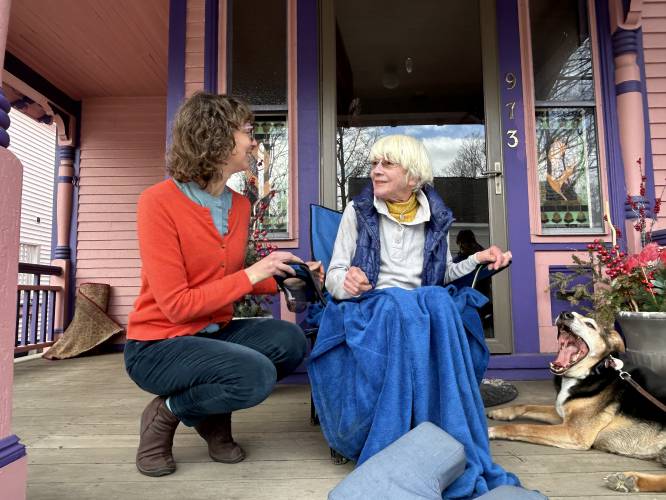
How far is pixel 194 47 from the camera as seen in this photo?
3357mm

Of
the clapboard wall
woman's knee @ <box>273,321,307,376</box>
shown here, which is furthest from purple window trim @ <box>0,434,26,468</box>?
the clapboard wall

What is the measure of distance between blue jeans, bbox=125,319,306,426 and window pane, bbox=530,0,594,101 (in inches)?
112

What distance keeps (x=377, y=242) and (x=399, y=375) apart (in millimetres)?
569

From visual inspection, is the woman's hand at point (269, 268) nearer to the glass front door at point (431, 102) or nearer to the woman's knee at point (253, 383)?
the woman's knee at point (253, 383)

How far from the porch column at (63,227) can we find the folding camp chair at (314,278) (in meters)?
4.47

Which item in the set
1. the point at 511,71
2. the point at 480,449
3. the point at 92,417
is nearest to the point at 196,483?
the point at 480,449

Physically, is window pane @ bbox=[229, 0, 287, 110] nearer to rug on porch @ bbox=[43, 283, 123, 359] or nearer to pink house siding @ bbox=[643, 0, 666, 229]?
pink house siding @ bbox=[643, 0, 666, 229]

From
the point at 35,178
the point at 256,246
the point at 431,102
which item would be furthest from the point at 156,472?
the point at 35,178

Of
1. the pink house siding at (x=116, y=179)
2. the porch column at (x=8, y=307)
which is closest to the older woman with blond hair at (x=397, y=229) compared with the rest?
the porch column at (x=8, y=307)

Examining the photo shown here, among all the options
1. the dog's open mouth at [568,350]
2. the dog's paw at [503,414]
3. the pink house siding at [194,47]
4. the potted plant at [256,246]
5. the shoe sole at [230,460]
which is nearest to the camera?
the shoe sole at [230,460]

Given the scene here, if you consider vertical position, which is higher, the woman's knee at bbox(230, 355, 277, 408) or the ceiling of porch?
the ceiling of porch

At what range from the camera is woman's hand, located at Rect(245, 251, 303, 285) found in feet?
5.21

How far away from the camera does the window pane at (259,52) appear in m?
3.39

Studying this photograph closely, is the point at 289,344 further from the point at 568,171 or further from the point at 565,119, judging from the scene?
the point at 565,119
